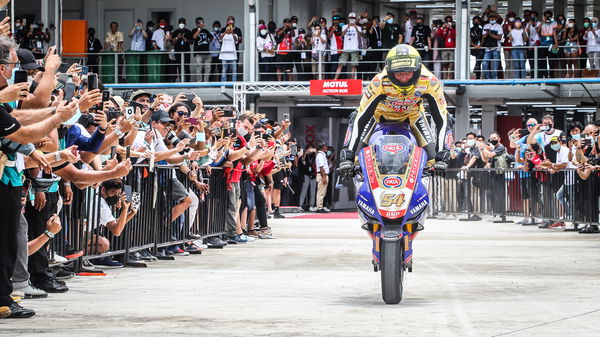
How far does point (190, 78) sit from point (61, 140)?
28968 millimetres

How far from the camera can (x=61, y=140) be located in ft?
35.3

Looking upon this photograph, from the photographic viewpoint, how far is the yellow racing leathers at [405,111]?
1023 cm

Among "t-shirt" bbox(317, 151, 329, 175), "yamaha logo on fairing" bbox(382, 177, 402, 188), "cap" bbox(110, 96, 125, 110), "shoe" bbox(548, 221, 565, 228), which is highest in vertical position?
"cap" bbox(110, 96, 125, 110)

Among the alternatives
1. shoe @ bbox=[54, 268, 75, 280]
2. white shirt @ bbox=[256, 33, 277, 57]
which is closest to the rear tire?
shoe @ bbox=[54, 268, 75, 280]

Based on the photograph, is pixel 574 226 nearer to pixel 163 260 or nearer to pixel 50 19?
pixel 163 260

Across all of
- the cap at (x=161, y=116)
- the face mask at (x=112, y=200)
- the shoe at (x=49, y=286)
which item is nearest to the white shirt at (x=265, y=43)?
the cap at (x=161, y=116)

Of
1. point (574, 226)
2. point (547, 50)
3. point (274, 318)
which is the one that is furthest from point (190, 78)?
point (274, 318)

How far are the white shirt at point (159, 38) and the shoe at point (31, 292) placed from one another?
91.8ft

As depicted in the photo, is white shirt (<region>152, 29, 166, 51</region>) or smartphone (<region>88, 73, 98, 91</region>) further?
white shirt (<region>152, 29, 166, 51</region>)

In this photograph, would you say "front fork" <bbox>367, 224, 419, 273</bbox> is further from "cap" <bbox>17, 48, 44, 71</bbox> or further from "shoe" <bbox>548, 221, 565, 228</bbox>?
"shoe" <bbox>548, 221, 565, 228</bbox>

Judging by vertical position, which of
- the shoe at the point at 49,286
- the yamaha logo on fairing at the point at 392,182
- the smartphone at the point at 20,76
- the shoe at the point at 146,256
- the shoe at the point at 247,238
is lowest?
the shoe at the point at 247,238

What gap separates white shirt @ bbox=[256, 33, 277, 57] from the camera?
3578 cm

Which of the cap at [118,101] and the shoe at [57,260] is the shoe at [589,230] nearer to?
the cap at [118,101]

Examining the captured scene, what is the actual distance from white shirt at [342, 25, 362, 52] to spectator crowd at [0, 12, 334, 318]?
47.9 feet
